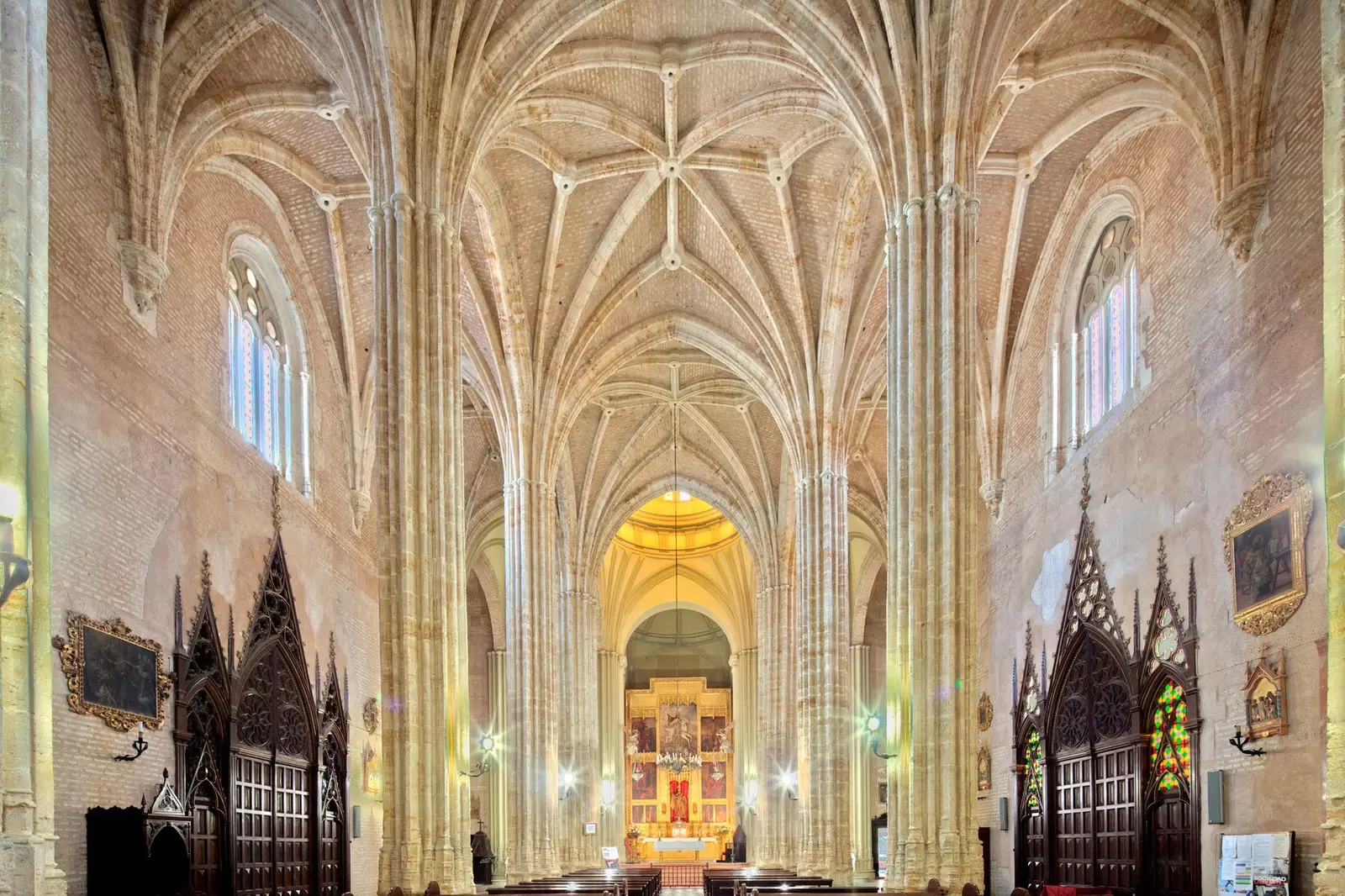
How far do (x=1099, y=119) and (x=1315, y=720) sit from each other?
10578mm

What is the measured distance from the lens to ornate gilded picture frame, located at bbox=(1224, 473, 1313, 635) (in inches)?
525

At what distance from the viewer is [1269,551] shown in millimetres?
14031

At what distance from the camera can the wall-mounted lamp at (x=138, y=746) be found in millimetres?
14742

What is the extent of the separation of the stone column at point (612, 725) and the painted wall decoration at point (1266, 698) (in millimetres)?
33732

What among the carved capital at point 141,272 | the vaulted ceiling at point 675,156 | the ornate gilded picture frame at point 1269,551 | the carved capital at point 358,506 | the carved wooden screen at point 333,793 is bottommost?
the carved wooden screen at point 333,793

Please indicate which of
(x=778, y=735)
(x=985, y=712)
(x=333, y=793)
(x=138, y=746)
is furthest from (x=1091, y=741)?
(x=778, y=735)

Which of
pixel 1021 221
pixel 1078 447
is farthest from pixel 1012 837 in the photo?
pixel 1021 221

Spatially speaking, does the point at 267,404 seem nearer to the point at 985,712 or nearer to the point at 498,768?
the point at 985,712

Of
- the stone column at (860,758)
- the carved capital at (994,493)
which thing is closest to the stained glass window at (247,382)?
the carved capital at (994,493)

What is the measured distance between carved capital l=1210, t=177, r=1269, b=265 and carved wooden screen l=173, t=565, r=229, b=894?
1445 cm

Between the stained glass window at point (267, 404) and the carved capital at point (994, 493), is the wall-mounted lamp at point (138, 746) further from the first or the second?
the carved capital at point (994, 493)

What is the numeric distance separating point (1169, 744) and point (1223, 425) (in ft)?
14.8

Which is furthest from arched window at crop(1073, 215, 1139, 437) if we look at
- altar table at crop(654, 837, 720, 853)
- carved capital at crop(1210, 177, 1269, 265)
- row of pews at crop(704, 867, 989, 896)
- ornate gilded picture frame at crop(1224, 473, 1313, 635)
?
altar table at crop(654, 837, 720, 853)

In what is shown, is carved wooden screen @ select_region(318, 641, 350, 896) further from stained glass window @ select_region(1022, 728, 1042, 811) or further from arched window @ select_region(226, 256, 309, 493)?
stained glass window @ select_region(1022, 728, 1042, 811)
